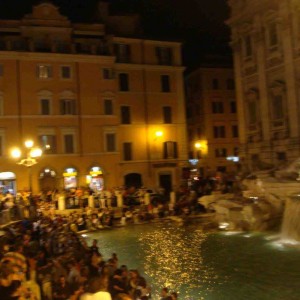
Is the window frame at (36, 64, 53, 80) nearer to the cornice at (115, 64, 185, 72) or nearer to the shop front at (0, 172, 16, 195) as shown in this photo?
the cornice at (115, 64, 185, 72)

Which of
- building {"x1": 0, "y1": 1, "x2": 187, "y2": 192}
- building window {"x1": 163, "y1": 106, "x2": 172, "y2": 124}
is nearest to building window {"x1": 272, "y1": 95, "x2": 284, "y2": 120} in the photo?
building {"x1": 0, "y1": 1, "x2": 187, "y2": 192}

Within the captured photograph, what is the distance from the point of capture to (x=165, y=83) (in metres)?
38.8

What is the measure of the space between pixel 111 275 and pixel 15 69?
25131 millimetres

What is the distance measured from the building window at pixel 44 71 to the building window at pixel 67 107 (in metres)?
2.09

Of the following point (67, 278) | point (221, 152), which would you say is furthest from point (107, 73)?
point (67, 278)

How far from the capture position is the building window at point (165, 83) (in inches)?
1524

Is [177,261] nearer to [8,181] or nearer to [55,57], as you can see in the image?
[8,181]

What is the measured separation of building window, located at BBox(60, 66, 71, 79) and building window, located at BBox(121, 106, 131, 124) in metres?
5.36

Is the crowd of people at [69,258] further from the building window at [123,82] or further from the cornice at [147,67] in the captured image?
the cornice at [147,67]

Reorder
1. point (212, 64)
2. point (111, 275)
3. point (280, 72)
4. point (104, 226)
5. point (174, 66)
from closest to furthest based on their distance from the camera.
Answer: point (111, 275) < point (104, 226) < point (280, 72) < point (174, 66) < point (212, 64)

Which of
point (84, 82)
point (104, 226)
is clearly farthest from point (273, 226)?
point (84, 82)

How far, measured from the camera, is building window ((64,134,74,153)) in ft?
111

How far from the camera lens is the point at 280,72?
28.3 m

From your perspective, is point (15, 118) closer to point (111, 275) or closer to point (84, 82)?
point (84, 82)
